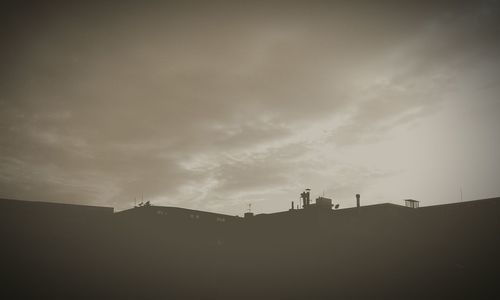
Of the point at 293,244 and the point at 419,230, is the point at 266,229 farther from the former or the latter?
the point at 419,230

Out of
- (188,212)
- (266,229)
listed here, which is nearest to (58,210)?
(188,212)

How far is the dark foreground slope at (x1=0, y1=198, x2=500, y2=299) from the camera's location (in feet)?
71.6

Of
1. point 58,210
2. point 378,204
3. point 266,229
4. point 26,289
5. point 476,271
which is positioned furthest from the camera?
point 266,229

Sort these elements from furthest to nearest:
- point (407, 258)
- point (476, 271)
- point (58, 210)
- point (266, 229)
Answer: point (266, 229), point (58, 210), point (407, 258), point (476, 271)

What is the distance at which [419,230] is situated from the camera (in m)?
29.3

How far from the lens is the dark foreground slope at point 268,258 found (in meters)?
21.8

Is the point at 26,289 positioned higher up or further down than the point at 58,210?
further down

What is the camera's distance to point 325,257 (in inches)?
1085

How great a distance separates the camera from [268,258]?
30.0 meters

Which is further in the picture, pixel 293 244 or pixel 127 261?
pixel 293 244

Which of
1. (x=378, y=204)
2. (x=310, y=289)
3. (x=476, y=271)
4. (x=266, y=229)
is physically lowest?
(x=310, y=289)

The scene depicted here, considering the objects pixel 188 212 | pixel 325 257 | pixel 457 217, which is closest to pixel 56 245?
pixel 188 212

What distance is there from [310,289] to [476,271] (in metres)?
11.5

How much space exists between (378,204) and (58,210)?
31.8 metres
